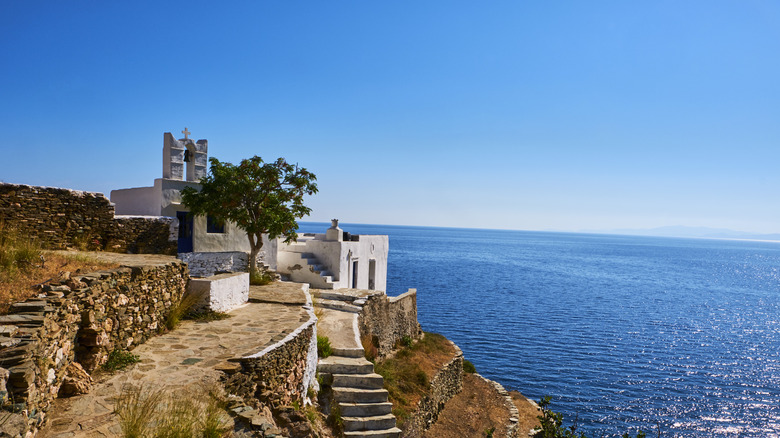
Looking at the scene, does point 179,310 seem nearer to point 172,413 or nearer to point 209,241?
point 172,413

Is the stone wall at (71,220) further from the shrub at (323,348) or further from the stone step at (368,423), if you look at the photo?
the stone step at (368,423)

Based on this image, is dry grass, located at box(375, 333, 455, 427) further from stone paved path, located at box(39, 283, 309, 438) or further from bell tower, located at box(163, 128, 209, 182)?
bell tower, located at box(163, 128, 209, 182)

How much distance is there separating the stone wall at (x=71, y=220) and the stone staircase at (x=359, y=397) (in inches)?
269

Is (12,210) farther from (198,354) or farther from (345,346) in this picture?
(345,346)

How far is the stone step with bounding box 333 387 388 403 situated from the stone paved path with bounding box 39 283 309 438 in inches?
73.8

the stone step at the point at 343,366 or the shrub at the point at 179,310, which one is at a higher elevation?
the shrub at the point at 179,310

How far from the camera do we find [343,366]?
11219 millimetres

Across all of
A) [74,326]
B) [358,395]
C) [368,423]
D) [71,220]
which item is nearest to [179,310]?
[74,326]

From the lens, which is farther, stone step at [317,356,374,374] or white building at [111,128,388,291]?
white building at [111,128,388,291]

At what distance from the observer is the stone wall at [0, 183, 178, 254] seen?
10.4 metres

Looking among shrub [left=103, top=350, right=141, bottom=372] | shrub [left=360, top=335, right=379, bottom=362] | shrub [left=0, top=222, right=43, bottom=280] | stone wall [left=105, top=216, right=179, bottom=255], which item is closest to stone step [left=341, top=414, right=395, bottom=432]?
shrub [left=360, top=335, right=379, bottom=362]

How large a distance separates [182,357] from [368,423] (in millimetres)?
4479

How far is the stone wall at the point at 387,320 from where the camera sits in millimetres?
17609

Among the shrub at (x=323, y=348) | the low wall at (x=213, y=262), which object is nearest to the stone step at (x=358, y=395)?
the shrub at (x=323, y=348)
